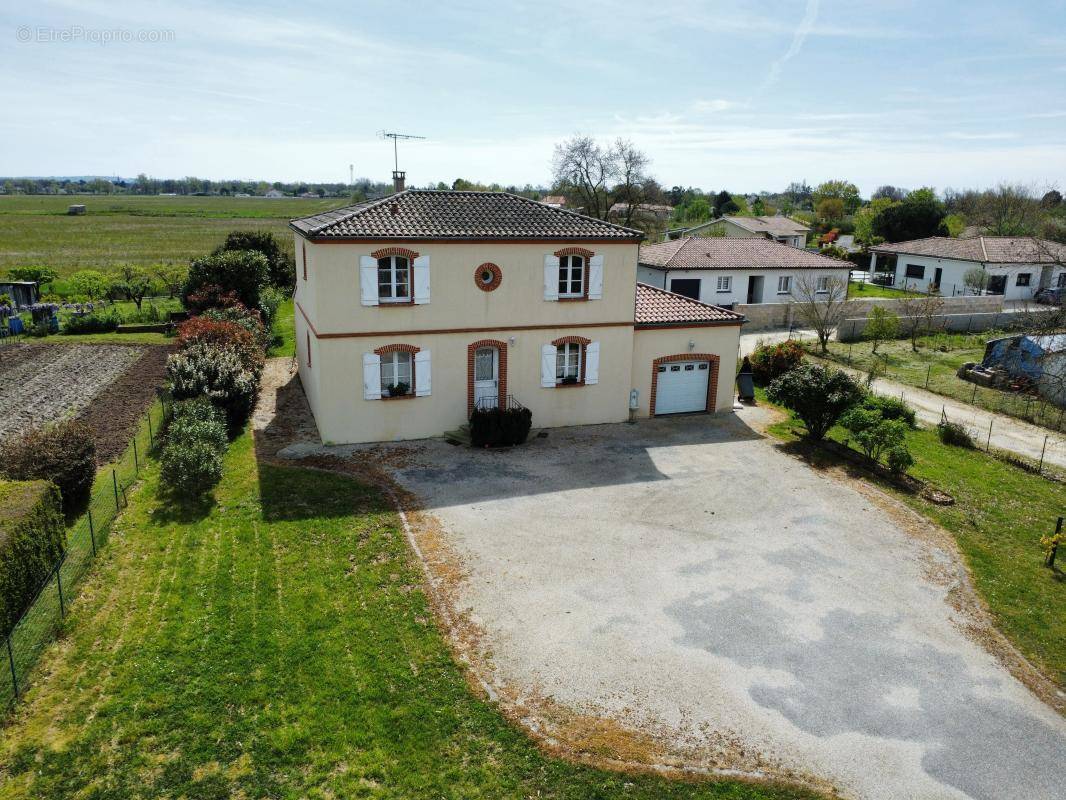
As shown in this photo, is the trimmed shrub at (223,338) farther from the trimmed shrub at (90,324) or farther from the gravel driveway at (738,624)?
the trimmed shrub at (90,324)

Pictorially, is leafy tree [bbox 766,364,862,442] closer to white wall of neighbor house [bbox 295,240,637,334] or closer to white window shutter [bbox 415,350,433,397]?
white wall of neighbor house [bbox 295,240,637,334]

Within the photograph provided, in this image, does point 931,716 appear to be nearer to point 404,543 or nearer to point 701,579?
point 701,579

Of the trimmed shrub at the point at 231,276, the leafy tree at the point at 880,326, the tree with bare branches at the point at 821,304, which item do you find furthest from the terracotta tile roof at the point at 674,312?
the trimmed shrub at the point at 231,276

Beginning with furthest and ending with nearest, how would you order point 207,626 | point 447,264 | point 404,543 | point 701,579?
1. point 447,264
2. point 404,543
3. point 701,579
4. point 207,626

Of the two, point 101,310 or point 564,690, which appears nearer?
point 564,690

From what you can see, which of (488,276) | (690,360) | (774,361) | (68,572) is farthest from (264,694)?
(774,361)

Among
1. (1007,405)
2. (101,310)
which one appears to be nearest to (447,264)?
(1007,405)

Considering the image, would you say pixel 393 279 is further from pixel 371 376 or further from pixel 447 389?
pixel 447 389
